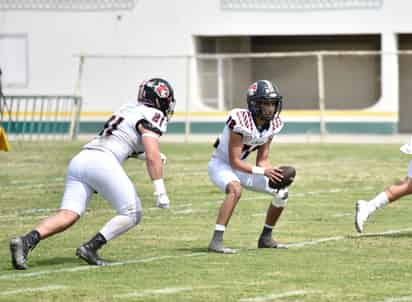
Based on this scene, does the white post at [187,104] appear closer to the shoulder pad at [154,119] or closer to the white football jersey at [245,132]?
the white football jersey at [245,132]

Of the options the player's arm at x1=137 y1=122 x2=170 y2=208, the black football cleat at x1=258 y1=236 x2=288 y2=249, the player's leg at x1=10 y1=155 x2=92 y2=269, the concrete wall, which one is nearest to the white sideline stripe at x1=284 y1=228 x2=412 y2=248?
the black football cleat at x1=258 y1=236 x2=288 y2=249

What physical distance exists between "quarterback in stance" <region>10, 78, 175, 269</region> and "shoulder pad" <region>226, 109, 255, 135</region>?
0.78 m

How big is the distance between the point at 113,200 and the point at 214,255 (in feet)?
3.80

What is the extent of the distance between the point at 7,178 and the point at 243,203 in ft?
15.8

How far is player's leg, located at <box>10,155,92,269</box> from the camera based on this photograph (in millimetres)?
10266

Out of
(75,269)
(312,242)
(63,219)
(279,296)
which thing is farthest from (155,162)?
(312,242)

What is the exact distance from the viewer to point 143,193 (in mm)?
17391

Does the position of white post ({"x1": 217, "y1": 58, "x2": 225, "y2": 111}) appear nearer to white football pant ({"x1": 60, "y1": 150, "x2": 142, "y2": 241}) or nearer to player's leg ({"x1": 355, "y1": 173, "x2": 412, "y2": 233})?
player's leg ({"x1": 355, "y1": 173, "x2": 412, "y2": 233})

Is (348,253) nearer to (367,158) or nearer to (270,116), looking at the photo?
(270,116)

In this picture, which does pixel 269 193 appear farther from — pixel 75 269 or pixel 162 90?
pixel 75 269

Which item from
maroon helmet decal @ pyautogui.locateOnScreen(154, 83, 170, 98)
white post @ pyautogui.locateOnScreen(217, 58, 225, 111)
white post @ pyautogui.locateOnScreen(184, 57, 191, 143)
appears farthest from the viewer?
white post @ pyautogui.locateOnScreen(217, 58, 225, 111)

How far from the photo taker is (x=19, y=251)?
33.7 feet

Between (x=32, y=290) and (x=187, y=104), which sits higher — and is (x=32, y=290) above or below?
below

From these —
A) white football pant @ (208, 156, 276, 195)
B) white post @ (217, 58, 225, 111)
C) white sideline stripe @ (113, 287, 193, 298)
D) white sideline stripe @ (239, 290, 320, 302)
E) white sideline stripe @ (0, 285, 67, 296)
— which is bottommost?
white sideline stripe @ (239, 290, 320, 302)
